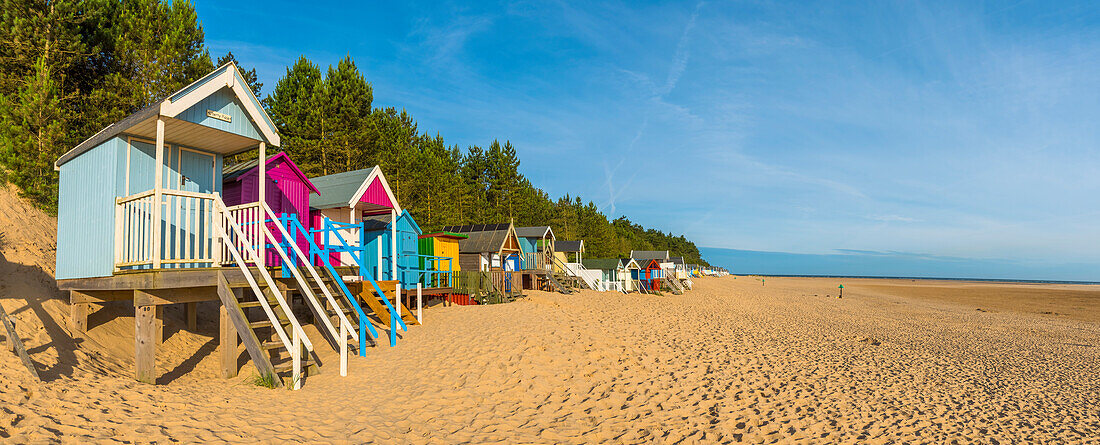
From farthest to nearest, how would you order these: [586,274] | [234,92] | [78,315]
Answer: [586,274], [234,92], [78,315]

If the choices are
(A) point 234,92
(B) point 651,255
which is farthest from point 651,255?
(A) point 234,92

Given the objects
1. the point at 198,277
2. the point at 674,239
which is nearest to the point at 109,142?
the point at 198,277

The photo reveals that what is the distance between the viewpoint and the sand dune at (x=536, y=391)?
20.2 ft

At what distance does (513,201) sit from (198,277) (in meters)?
46.7

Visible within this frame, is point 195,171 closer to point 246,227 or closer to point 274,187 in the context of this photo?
point 246,227

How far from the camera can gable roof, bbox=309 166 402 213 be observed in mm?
14516

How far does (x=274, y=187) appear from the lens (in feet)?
43.5

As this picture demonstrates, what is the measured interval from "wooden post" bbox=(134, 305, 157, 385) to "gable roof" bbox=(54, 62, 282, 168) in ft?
10.3

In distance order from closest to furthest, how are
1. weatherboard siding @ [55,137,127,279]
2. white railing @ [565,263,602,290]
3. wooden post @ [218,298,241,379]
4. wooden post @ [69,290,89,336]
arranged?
wooden post @ [218,298,241,379]
weatherboard siding @ [55,137,127,279]
wooden post @ [69,290,89,336]
white railing @ [565,263,602,290]

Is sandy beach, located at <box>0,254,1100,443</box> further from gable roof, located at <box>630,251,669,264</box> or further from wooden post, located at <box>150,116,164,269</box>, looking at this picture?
gable roof, located at <box>630,251,669,264</box>

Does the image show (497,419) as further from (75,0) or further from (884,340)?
(75,0)

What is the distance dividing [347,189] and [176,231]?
6300mm

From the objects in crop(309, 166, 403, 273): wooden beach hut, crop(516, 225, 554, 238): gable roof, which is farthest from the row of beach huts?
crop(516, 225, 554, 238): gable roof

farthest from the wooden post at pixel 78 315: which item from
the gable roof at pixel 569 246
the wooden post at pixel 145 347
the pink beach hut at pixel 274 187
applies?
the gable roof at pixel 569 246
